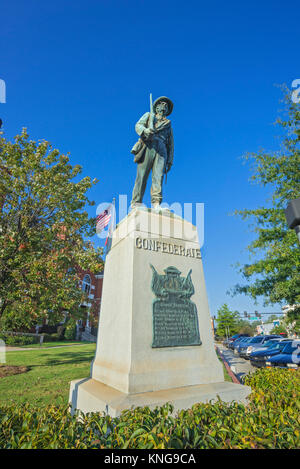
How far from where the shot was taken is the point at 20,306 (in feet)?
33.3

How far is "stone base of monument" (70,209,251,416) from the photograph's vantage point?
3451mm

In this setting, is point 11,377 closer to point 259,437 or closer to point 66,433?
point 66,433

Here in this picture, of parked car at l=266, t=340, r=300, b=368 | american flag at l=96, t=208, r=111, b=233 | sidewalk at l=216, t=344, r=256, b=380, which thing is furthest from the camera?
american flag at l=96, t=208, r=111, b=233

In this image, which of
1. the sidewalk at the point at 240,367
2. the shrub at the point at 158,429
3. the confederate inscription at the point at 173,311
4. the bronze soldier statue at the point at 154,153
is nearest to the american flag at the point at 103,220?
the bronze soldier statue at the point at 154,153

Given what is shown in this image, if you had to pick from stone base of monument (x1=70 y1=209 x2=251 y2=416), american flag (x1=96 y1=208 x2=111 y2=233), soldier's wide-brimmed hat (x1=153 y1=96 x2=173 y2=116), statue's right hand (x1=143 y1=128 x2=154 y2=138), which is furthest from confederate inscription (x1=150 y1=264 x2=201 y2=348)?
american flag (x1=96 y1=208 x2=111 y2=233)

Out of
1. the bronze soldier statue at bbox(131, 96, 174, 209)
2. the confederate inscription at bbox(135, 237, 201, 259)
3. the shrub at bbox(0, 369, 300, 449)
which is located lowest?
the shrub at bbox(0, 369, 300, 449)

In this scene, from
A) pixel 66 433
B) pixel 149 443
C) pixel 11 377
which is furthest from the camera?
pixel 11 377

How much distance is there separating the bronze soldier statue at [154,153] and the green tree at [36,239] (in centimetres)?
657

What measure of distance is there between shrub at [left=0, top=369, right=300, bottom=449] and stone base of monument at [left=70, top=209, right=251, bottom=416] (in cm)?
65

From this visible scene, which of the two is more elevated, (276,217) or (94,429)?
(276,217)

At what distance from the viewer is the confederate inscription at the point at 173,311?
3922 millimetres

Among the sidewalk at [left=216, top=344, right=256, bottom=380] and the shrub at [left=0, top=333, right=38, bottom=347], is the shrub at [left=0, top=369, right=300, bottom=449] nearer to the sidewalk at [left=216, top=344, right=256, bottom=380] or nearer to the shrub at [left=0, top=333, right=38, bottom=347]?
the sidewalk at [left=216, top=344, right=256, bottom=380]
